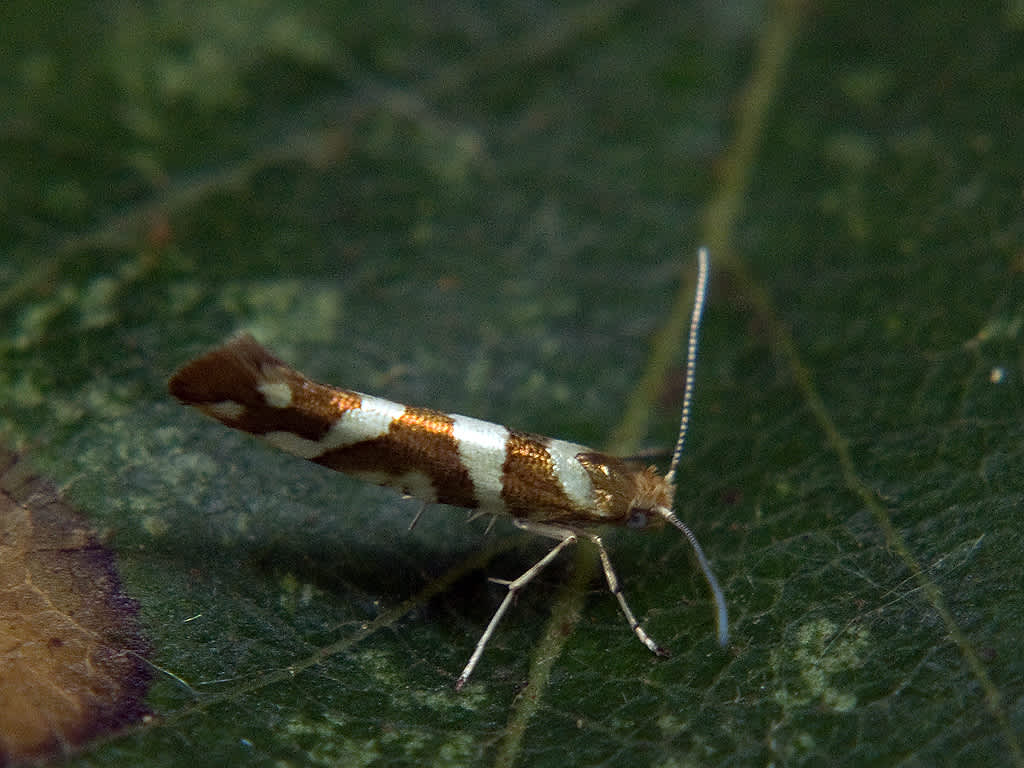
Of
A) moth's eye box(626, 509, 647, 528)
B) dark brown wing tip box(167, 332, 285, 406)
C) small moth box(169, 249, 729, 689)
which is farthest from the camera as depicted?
moth's eye box(626, 509, 647, 528)

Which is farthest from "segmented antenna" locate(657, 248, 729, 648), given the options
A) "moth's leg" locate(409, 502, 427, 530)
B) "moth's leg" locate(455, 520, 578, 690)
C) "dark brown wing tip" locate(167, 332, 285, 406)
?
"dark brown wing tip" locate(167, 332, 285, 406)

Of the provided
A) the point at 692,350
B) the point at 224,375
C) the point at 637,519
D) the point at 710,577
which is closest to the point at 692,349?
the point at 692,350

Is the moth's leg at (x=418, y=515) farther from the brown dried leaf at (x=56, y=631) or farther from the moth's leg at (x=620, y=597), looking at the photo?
the brown dried leaf at (x=56, y=631)

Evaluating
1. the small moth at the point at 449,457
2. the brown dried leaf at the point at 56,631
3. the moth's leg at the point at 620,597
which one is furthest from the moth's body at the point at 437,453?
the brown dried leaf at the point at 56,631

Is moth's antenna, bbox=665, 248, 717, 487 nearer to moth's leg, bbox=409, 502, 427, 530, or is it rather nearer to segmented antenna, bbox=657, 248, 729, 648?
segmented antenna, bbox=657, 248, 729, 648

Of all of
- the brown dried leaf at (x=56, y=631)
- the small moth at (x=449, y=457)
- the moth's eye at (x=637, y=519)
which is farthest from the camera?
the moth's eye at (x=637, y=519)
